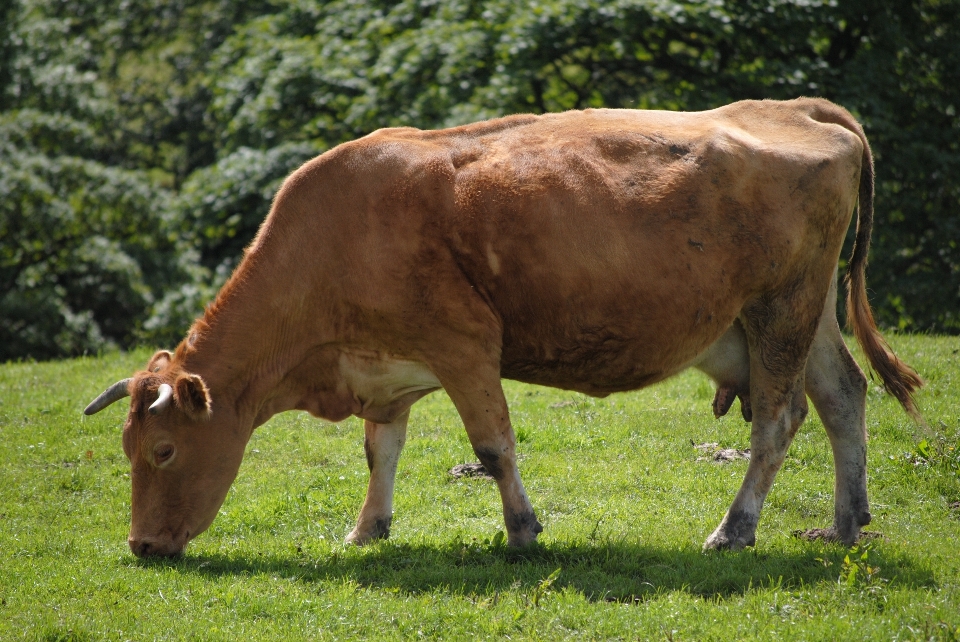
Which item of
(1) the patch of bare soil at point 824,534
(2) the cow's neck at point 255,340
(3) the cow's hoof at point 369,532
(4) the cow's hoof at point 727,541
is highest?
(2) the cow's neck at point 255,340

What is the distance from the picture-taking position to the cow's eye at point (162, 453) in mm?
6966

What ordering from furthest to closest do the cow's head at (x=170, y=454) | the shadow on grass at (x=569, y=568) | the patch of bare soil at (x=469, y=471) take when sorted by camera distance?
the patch of bare soil at (x=469, y=471), the cow's head at (x=170, y=454), the shadow on grass at (x=569, y=568)

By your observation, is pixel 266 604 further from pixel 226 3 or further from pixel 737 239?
pixel 226 3

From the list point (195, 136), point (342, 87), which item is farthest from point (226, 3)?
point (342, 87)

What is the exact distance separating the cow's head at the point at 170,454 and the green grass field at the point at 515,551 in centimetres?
26

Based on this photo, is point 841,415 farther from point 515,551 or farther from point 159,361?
point 159,361

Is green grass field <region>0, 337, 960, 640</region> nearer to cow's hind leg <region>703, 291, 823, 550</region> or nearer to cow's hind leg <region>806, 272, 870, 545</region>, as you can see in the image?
cow's hind leg <region>806, 272, 870, 545</region>

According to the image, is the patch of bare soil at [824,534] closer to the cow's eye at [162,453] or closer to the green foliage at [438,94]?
the cow's eye at [162,453]

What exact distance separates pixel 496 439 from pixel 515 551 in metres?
0.74

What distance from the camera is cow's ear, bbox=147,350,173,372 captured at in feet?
23.9

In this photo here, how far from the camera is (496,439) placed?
689 cm

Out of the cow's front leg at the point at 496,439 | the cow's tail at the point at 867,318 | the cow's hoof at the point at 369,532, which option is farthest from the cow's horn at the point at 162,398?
the cow's tail at the point at 867,318

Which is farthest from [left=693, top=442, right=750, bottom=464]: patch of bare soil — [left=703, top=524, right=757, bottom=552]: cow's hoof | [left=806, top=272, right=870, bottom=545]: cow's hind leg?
[left=703, top=524, right=757, bottom=552]: cow's hoof

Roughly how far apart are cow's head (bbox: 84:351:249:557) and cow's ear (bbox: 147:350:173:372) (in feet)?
0.44
